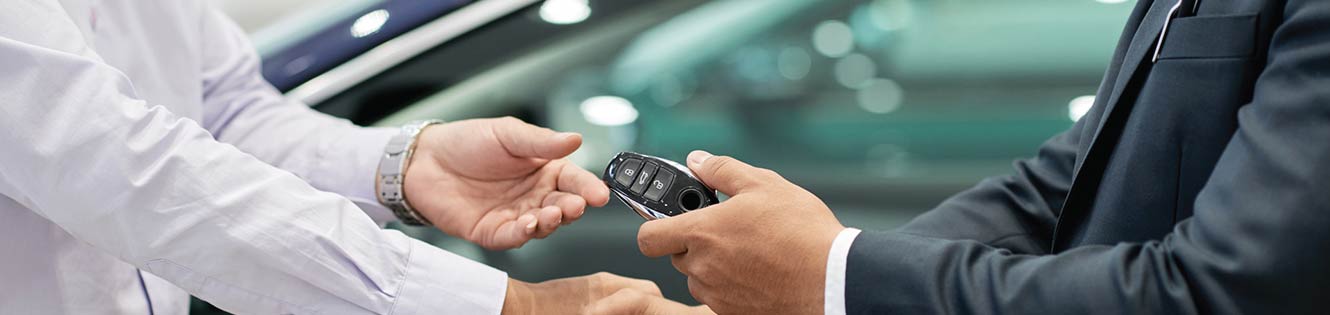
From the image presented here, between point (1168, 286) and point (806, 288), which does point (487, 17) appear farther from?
point (1168, 286)

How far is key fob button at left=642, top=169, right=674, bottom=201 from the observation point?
0.94 m

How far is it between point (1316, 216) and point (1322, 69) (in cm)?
8

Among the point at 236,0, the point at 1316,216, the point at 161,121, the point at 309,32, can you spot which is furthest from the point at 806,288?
the point at 236,0

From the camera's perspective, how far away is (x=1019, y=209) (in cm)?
108

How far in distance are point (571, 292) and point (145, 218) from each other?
367 millimetres

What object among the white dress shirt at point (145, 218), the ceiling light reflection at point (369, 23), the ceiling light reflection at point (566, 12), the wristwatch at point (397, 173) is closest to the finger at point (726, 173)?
the white dress shirt at point (145, 218)

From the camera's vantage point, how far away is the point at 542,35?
143cm

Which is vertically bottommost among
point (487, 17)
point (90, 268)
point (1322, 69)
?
point (90, 268)

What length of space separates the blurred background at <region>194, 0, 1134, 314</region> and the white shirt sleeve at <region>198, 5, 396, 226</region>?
114 millimetres

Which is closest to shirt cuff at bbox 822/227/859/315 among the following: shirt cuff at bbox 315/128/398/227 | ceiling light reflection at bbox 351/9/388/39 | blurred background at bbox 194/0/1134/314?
blurred background at bbox 194/0/1134/314

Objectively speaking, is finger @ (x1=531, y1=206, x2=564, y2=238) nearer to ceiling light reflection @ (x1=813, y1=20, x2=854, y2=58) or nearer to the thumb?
the thumb

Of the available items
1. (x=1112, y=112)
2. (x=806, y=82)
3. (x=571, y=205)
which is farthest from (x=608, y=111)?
(x=1112, y=112)

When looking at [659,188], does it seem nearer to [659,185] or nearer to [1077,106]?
[659,185]

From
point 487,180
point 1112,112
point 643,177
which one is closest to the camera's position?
point 1112,112
